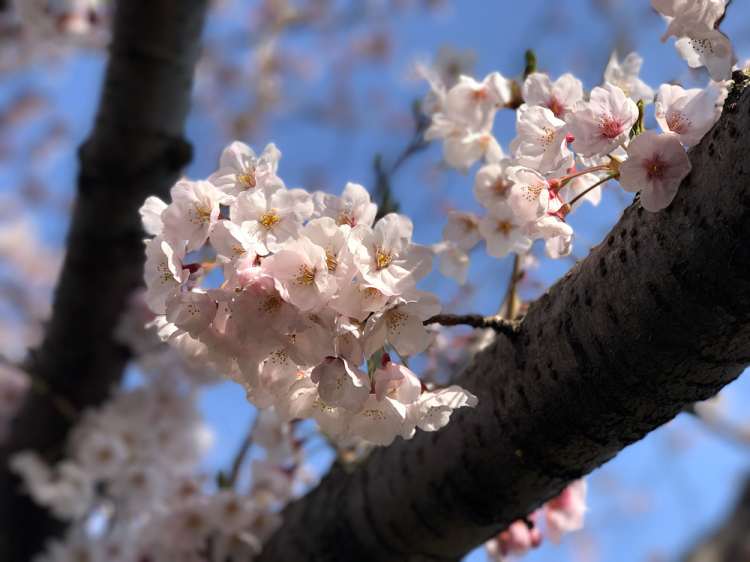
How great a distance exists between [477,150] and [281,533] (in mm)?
1020

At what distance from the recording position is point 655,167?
0.58 meters

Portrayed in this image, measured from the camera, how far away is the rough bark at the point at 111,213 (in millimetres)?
1537

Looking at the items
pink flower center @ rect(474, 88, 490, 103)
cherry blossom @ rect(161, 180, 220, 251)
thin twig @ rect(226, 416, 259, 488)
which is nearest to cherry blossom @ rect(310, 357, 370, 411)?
cherry blossom @ rect(161, 180, 220, 251)

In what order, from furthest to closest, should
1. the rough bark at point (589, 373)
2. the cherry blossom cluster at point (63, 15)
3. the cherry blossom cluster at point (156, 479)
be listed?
the cherry blossom cluster at point (63, 15) < the cherry blossom cluster at point (156, 479) < the rough bark at point (589, 373)

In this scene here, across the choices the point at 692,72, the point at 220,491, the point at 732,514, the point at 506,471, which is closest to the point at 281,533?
the point at 220,491

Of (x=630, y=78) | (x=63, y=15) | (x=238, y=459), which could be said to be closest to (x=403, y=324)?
(x=630, y=78)

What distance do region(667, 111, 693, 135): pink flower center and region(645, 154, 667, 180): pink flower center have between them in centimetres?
5

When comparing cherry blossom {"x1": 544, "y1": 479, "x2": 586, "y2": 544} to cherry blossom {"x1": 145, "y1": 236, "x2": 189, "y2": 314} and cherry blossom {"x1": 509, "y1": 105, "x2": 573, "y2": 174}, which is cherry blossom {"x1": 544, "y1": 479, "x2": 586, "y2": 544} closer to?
cherry blossom {"x1": 509, "y1": 105, "x2": 573, "y2": 174}

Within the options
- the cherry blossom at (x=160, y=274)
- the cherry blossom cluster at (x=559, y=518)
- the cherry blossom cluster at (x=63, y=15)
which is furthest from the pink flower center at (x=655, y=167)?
the cherry blossom cluster at (x=63, y=15)

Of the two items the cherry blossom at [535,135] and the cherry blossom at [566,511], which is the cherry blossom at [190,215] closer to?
the cherry blossom at [535,135]

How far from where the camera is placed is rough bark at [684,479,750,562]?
344cm

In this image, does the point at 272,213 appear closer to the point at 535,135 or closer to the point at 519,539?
the point at 535,135

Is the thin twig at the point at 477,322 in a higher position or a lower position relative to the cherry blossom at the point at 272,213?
lower

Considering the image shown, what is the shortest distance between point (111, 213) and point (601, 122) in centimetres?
152
